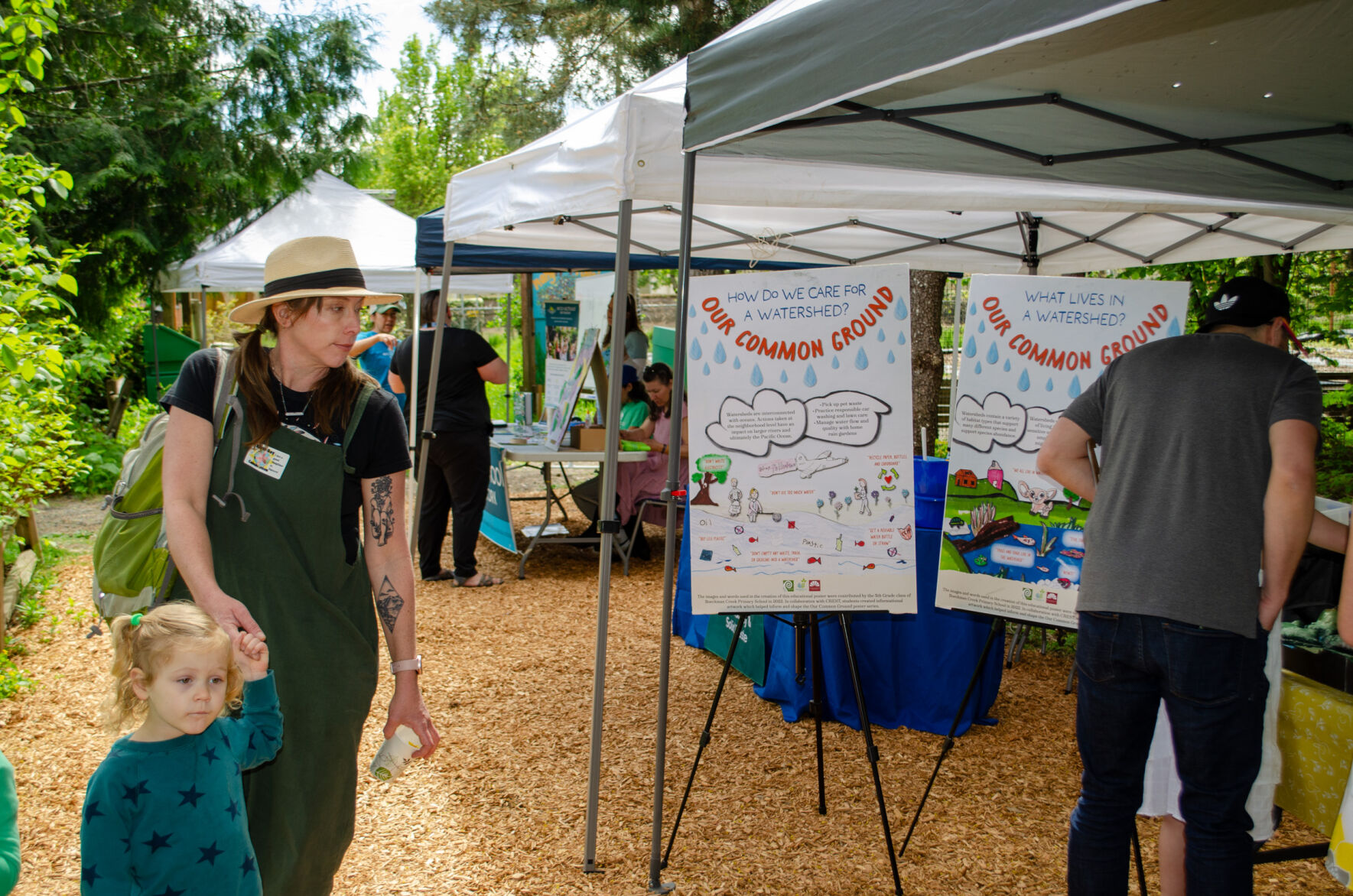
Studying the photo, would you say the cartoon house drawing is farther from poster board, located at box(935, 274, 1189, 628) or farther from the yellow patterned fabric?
the yellow patterned fabric

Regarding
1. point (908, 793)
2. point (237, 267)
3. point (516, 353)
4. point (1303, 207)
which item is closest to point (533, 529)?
point (237, 267)

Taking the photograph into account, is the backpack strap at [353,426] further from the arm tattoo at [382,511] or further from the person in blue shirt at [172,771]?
the person in blue shirt at [172,771]

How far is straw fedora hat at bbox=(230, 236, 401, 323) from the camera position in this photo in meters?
1.90

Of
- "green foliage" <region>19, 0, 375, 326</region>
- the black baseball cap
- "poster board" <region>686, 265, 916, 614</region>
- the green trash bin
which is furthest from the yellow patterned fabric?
the green trash bin

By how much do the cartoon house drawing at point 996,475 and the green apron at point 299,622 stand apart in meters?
2.06

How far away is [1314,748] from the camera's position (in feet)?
10.1

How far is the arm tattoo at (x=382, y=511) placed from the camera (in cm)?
199

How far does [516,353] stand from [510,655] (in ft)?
56.8

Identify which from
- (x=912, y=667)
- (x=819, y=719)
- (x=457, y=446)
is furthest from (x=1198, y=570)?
(x=457, y=446)

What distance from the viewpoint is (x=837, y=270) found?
2924 mm

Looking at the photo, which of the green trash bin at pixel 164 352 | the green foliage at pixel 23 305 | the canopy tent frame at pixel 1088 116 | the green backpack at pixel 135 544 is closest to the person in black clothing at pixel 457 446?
the green foliage at pixel 23 305

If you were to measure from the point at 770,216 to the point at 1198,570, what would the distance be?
342 centimetres

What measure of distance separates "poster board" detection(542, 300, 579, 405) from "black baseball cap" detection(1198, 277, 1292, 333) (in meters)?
5.01

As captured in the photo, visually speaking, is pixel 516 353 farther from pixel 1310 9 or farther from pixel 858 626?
pixel 1310 9
